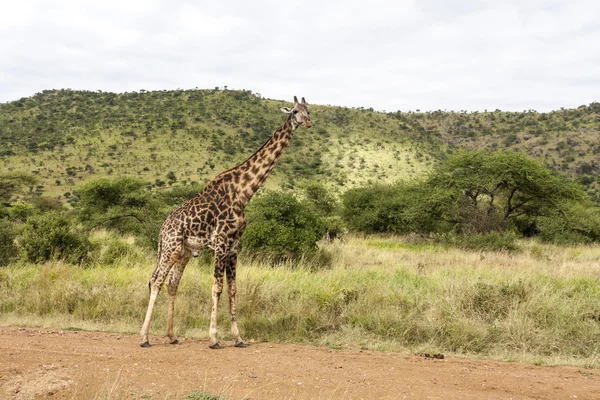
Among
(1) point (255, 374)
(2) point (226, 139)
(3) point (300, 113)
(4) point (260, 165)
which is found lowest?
(1) point (255, 374)

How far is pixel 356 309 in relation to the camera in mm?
8328

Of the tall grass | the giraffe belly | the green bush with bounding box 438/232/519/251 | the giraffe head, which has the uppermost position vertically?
the giraffe head

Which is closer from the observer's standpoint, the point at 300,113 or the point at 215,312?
the point at 215,312

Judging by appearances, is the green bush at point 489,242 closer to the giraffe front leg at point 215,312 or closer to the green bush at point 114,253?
the green bush at point 114,253

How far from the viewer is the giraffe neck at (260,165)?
24.2 feet

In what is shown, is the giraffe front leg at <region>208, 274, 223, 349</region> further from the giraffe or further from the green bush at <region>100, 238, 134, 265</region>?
the green bush at <region>100, 238, 134, 265</region>

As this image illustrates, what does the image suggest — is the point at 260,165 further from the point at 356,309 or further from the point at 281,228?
the point at 281,228

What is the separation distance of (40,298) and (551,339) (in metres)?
8.60

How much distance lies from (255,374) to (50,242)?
8.92 meters

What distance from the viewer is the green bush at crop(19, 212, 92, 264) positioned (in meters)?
12.1

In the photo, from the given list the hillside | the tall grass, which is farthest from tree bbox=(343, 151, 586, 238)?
the hillside

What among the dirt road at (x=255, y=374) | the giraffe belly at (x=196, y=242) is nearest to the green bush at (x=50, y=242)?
the dirt road at (x=255, y=374)

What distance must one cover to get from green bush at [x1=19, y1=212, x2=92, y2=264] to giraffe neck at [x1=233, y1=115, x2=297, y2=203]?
667 centimetres

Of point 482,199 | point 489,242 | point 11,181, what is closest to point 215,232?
point 489,242
